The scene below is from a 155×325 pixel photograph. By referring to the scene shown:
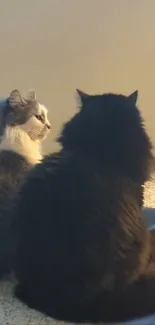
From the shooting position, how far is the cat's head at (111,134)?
1.49 m

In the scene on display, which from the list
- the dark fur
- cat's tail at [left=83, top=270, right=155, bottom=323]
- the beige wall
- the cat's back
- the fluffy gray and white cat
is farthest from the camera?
the beige wall

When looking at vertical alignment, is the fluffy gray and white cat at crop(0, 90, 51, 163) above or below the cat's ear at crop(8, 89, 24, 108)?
below

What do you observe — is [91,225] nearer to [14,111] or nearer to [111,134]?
[111,134]

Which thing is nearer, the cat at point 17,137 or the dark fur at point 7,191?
the dark fur at point 7,191

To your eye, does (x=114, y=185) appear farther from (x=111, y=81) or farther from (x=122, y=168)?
(x=111, y=81)

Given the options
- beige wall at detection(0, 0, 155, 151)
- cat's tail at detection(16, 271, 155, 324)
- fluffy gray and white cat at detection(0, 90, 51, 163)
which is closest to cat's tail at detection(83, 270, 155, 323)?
cat's tail at detection(16, 271, 155, 324)

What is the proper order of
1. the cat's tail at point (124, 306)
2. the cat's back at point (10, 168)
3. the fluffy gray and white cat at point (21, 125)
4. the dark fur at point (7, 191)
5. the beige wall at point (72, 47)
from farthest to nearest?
the beige wall at point (72, 47)
the fluffy gray and white cat at point (21, 125)
the cat's back at point (10, 168)
the dark fur at point (7, 191)
the cat's tail at point (124, 306)

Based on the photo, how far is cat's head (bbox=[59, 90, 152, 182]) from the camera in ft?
4.90

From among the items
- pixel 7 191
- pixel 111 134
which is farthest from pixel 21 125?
pixel 111 134

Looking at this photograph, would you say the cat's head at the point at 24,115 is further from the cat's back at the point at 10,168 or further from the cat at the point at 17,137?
the cat's back at the point at 10,168

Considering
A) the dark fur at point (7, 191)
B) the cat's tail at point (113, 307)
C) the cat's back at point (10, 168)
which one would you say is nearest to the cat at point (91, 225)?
the cat's tail at point (113, 307)

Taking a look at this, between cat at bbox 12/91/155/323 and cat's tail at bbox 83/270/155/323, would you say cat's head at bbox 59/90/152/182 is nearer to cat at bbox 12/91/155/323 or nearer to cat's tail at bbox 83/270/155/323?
cat at bbox 12/91/155/323

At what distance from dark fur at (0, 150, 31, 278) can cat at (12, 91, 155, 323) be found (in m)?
Result: 0.11

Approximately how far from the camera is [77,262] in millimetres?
1442
